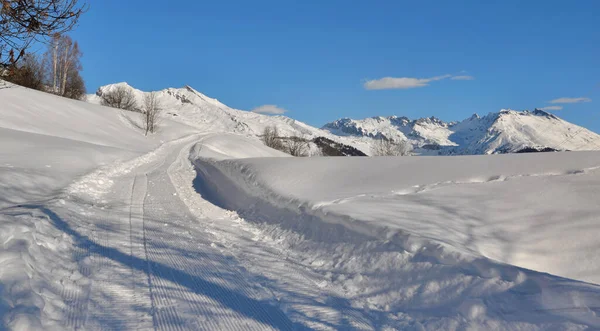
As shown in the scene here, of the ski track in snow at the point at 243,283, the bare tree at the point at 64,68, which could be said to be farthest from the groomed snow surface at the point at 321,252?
the bare tree at the point at 64,68

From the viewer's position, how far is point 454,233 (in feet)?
23.0

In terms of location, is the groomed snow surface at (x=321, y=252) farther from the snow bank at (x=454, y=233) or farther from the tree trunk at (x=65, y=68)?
the tree trunk at (x=65, y=68)

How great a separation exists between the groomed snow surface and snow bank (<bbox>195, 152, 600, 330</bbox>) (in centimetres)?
2

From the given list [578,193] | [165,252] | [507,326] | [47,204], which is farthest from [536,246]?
[47,204]

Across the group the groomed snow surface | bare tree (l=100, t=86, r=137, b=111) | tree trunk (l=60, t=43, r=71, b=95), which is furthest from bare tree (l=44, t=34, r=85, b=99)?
the groomed snow surface

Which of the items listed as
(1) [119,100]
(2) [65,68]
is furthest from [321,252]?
(1) [119,100]

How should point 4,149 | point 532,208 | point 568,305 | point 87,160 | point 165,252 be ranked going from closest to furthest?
point 568,305 < point 165,252 < point 532,208 < point 4,149 < point 87,160

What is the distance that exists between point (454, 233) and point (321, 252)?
223cm

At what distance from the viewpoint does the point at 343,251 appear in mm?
6859

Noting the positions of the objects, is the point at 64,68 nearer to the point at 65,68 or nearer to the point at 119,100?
the point at 65,68

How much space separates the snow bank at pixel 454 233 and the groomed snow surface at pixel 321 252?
0.08 feet

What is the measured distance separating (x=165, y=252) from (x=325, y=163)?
10.9 m

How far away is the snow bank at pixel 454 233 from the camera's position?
4.23 m

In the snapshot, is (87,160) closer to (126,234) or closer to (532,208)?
(126,234)
